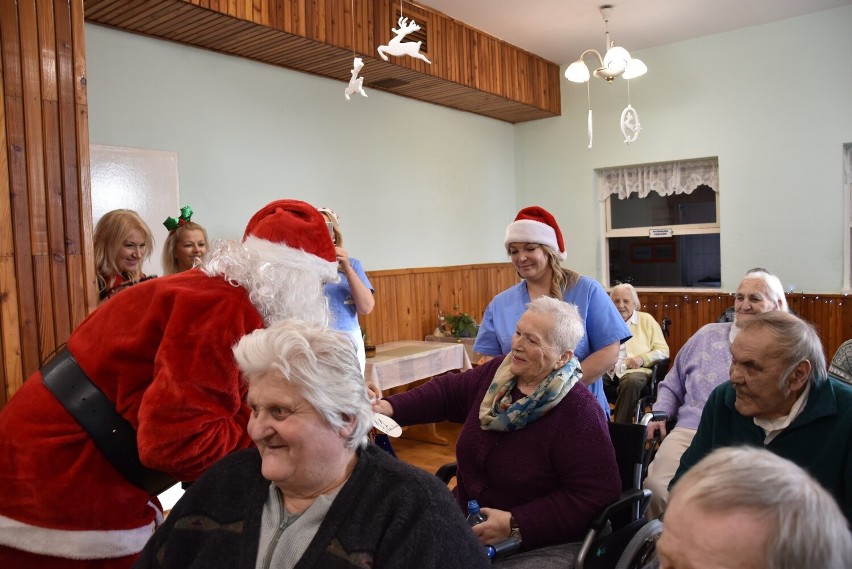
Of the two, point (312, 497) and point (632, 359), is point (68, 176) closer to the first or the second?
point (312, 497)

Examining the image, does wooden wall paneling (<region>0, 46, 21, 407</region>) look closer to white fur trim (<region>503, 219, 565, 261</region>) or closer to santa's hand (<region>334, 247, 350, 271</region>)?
santa's hand (<region>334, 247, 350, 271</region>)

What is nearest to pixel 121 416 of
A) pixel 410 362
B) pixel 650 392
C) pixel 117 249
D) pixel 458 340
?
pixel 117 249

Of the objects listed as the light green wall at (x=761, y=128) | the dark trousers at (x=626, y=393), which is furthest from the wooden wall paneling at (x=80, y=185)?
the light green wall at (x=761, y=128)

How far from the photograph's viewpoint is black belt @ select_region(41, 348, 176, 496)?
1.42 metres

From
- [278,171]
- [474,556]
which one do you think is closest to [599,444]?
[474,556]

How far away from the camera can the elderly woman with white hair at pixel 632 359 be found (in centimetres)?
417

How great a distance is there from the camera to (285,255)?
162 centimetres

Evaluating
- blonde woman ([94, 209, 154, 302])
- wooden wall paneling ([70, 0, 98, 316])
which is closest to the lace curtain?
blonde woman ([94, 209, 154, 302])

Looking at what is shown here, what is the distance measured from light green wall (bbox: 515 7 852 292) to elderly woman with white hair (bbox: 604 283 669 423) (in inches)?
73.4

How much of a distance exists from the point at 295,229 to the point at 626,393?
309cm

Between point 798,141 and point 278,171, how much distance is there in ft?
14.5

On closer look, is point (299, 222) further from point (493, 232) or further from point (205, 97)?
point (493, 232)

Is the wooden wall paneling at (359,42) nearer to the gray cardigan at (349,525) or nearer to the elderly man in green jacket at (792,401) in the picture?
the gray cardigan at (349,525)

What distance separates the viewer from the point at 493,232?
698 cm
